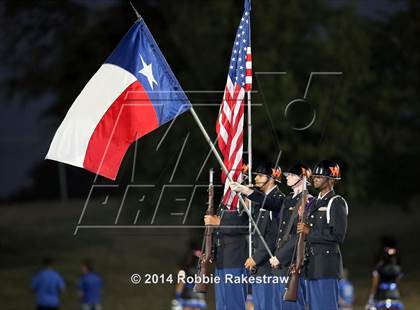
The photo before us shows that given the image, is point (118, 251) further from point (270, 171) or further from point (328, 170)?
point (328, 170)

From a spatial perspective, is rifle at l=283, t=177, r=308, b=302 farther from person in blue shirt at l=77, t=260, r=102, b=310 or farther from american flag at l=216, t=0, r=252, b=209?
person in blue shirt at l=77, t=260, r=102, b=310

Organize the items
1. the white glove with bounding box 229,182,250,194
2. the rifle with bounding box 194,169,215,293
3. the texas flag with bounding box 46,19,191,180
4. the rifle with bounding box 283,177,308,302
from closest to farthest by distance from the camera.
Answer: the rifle with bounding box 283,177,308,302 → the white glove with bounding box 229,182,250,194 → the texas flag with bounding box 46,19,191,180 → the rifle with bounding box 194,169,215,293

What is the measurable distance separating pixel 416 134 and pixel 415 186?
7.16 ft

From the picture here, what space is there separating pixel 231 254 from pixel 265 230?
1190mm

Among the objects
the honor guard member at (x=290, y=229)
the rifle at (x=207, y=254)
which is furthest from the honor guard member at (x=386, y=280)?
the honor guard member at (x=290, y=229)

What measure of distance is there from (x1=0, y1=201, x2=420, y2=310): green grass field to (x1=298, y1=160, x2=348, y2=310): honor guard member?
17.3 meters

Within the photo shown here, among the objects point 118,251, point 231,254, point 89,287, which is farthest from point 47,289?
point 118,251

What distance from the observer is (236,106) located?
1700 centimetres

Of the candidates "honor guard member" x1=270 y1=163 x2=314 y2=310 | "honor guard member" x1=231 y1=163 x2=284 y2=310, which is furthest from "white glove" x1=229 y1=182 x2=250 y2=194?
"honor guard member" x1=270 y1=163 x2=314 y2=310

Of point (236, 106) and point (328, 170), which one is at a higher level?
point (236, 106)

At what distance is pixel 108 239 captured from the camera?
45.9 m

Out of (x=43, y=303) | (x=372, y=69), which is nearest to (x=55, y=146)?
(x=43, y=303)

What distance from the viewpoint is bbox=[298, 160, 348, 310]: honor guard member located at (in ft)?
50.7

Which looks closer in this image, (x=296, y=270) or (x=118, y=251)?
(x=296, y=270)
